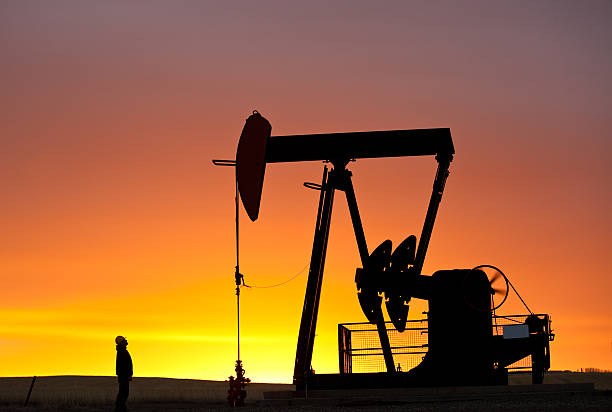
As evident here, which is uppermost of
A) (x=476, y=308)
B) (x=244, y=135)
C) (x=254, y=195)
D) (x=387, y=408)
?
(x=244, y=135)

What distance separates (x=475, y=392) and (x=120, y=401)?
6123mm

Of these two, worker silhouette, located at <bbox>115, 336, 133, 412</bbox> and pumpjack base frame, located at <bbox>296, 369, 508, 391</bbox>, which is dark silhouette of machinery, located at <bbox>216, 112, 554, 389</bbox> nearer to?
pumpjack base frame, located at <bbox>296, 369, 508, 391</bbox>

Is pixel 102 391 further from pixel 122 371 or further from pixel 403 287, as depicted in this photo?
pixel 403 287

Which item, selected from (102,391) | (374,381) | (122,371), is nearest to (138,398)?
(102,391)

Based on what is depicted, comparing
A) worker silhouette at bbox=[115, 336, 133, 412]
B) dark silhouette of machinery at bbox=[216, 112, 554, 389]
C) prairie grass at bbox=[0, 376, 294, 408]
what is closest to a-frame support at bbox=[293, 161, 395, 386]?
dark silhouette of machinery at bbox=[216, 112, 554, 389]

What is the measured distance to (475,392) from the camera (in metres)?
17.9

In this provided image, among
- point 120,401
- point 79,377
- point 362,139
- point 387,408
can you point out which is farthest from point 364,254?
point 79,377

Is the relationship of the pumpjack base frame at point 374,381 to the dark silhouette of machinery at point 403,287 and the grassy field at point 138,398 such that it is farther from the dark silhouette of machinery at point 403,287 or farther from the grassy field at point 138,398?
the grassy field at point 138,398

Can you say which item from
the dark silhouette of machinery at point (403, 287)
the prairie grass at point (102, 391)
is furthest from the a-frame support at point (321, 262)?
the prairie grass at point (102, 391)

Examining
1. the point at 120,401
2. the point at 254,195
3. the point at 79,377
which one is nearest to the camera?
the point at 254,195

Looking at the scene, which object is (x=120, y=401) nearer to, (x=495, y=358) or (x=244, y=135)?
(x=244, y=135)

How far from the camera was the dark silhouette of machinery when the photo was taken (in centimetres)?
1814

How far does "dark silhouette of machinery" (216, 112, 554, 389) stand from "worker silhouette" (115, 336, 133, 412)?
2.89 m

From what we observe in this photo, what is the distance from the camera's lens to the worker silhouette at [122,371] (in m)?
17.9
